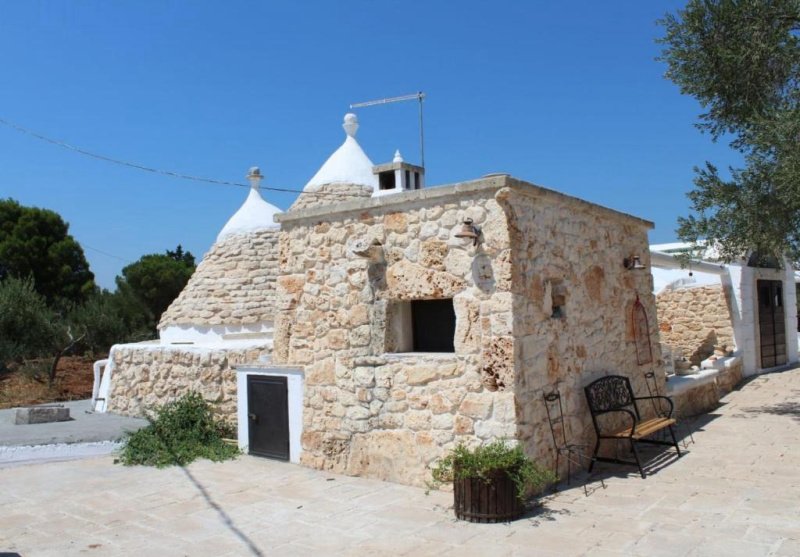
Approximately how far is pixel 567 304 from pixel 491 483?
2.32 meters

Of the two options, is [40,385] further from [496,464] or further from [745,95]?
[745,95]

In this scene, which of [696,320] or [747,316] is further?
[696,320]

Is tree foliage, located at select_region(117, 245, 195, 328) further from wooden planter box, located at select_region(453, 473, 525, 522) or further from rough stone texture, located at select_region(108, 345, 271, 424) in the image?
wooden planter box, located at select_region(453, 473, 525, 522)

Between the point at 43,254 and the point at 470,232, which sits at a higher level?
the point at 43,254

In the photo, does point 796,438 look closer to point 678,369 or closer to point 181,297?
point 678,369

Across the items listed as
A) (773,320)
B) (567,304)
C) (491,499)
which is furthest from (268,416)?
(773,320)

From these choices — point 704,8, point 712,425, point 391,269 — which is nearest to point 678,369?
point 712,425

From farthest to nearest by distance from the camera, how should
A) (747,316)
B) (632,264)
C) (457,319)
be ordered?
(747,316), (632,264), (457,319)

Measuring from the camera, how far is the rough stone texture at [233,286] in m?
13.1

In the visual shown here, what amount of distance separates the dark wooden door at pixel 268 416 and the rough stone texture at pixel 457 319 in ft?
1.14

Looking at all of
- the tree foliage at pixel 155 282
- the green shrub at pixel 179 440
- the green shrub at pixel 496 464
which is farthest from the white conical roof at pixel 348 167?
the tree foliage at pixel 155 282

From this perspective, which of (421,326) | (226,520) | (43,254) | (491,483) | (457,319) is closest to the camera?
(491,483)

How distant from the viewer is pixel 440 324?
21.9 ft

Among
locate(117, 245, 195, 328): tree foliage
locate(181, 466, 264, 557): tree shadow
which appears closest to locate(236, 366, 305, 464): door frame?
locate(181, 466, 264, 557): tree shadow
